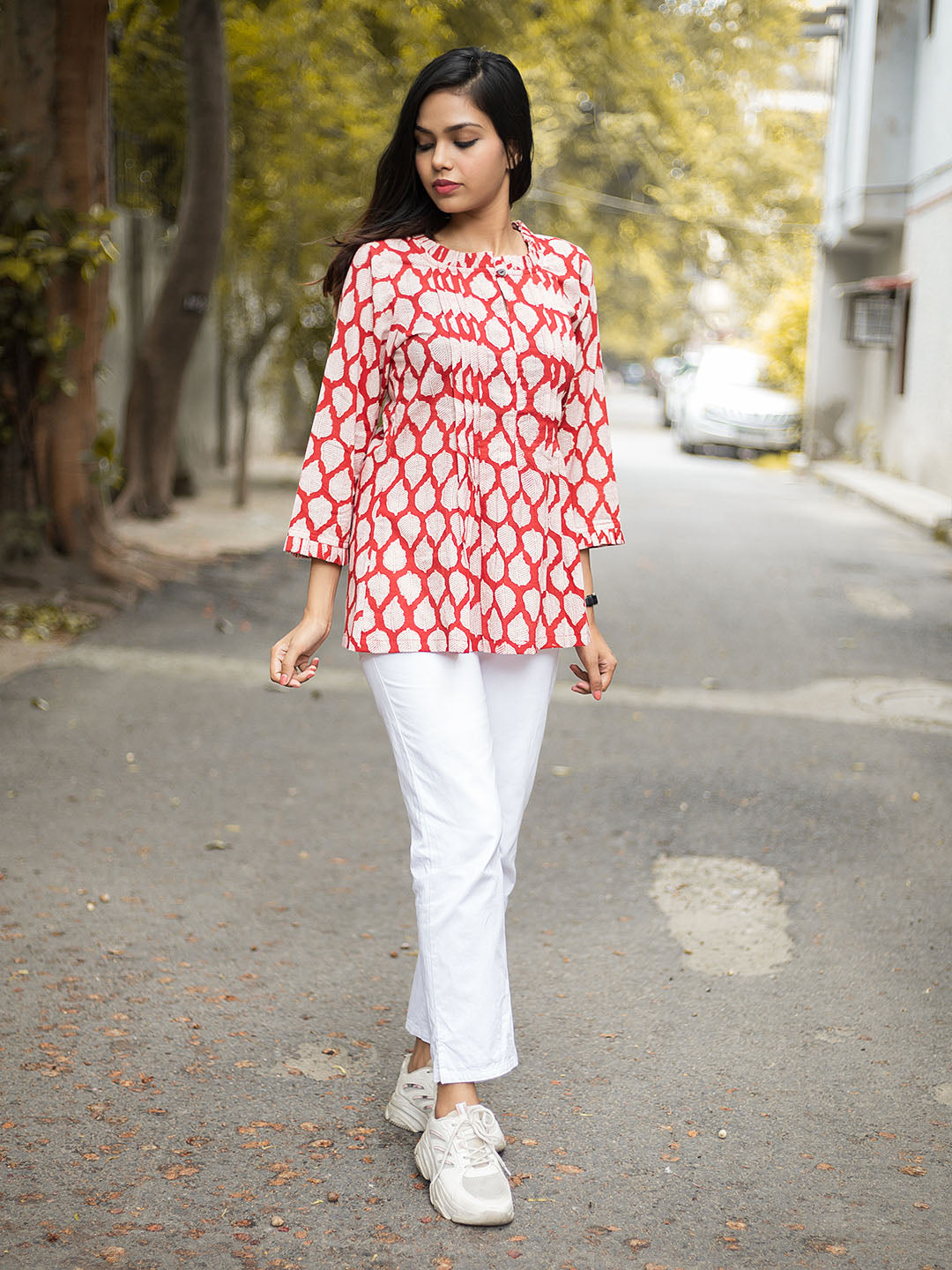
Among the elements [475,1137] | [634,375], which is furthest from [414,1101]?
[634,375]

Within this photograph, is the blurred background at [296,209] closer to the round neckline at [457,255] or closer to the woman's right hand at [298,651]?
the round neckline at [457,255]

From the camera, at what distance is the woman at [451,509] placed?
2.69 meters

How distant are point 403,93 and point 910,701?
1225cm

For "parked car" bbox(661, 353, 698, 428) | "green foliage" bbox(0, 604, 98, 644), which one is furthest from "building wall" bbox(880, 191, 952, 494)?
"green foliage" bbox(0, 604, 98, 644)

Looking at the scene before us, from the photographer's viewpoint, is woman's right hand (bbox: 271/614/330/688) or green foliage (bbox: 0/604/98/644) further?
green foliage (bbox: 0/604/98/644)

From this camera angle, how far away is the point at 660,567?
37.2 feet

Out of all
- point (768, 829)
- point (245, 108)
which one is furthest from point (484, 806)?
point (245, 108)

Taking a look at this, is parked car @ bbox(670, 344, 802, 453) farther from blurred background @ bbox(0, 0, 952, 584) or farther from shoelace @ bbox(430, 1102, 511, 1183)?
shoelace @ bbox(430, 1102, 511, 1183)

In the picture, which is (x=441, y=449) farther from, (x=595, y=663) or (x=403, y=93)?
(x=403, y=93)

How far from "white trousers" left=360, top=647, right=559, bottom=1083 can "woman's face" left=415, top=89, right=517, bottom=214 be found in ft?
2.86

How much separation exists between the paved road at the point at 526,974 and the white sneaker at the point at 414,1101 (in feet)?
0.22

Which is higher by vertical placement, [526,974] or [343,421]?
[343,421]

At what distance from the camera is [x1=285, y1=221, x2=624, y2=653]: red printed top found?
2.68m

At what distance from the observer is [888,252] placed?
20672mm
